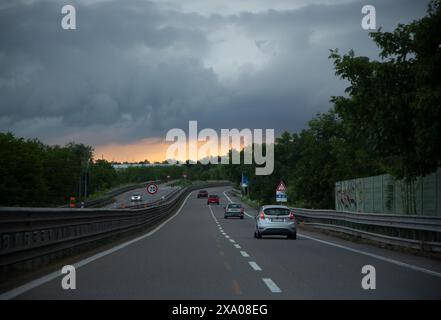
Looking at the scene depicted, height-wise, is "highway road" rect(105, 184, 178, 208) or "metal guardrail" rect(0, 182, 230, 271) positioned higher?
"metal guardrail" rect(0, 182, 230, 271)

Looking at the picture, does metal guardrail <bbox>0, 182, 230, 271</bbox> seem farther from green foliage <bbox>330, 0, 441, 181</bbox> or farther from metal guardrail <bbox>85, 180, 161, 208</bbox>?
metal guardrail <bbox>85, 180, 161, 208</bbox>

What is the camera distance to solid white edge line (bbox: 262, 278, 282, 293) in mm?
10094

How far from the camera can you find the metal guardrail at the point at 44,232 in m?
11.3

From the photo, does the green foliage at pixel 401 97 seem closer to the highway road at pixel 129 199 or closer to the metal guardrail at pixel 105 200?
the highway road at pixel 129 199

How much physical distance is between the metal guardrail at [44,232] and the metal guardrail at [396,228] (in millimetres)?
9264

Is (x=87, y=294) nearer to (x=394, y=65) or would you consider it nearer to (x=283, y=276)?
(x=283, y=276)

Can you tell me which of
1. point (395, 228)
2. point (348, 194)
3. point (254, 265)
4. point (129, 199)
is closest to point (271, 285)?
point (254, 265)

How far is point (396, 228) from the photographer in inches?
922

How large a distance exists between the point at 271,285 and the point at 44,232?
5.61m

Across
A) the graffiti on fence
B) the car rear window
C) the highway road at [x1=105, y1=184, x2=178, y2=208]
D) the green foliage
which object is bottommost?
the highway road at [x1=105, y1=184, x2=178, y2=208]

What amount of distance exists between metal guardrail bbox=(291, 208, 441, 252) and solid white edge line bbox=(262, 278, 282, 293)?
674 centimetres

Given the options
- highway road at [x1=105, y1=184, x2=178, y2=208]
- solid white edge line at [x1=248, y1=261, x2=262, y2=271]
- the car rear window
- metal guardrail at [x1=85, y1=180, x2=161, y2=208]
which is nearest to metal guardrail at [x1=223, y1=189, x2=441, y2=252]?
the car rear window

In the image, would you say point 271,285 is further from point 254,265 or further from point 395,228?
point 395,228
